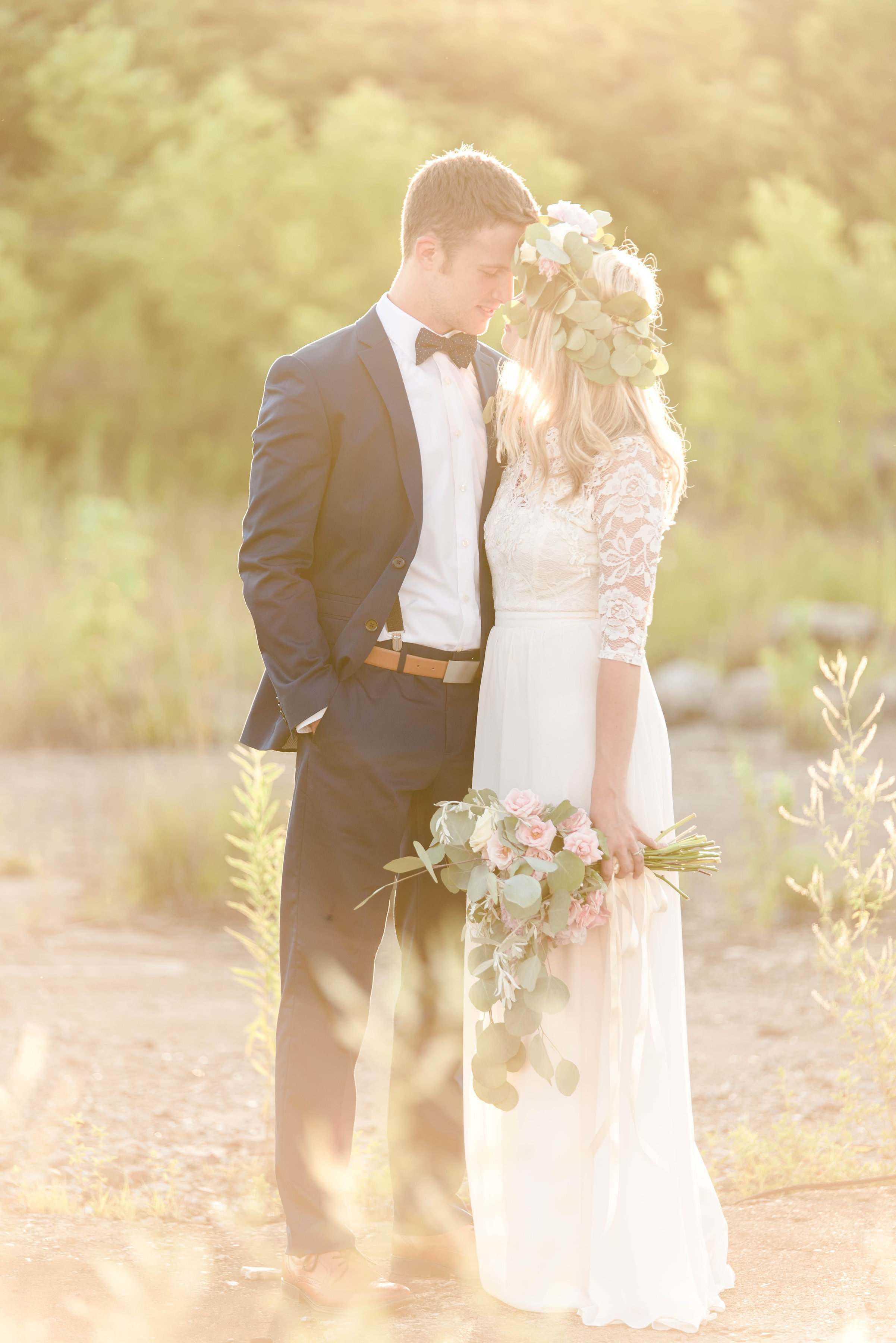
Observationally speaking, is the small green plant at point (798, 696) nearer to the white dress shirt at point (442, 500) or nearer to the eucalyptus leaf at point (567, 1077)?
the white dress shirt at point (442, 500)

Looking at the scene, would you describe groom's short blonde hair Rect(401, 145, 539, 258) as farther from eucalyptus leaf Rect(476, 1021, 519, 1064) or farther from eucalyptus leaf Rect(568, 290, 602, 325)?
eucalyptus leaf Rect(476, 1021, 519, 1064)

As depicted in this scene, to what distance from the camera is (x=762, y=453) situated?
16.3 m

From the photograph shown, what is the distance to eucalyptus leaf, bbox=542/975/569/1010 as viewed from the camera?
2.75 metres

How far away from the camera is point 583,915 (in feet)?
9.03

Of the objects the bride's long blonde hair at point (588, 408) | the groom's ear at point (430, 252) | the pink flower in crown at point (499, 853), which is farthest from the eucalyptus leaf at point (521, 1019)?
the groom's ear at point (430, 252)

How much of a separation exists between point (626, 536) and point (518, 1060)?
1038 mm

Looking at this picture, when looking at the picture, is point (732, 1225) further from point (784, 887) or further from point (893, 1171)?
point (784, 887)

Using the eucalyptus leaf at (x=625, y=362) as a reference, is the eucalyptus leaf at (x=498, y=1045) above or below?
below

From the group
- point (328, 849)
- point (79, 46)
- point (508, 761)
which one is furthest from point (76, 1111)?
point (79, 46)

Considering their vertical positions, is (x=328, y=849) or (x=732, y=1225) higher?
(x=328, y=849)

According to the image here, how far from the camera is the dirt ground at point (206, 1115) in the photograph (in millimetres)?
2871

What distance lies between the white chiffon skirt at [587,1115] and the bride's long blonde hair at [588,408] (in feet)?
1.03

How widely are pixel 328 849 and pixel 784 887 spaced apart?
→ 390cm

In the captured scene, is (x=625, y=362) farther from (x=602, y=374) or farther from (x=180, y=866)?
(x=180, y=866)
